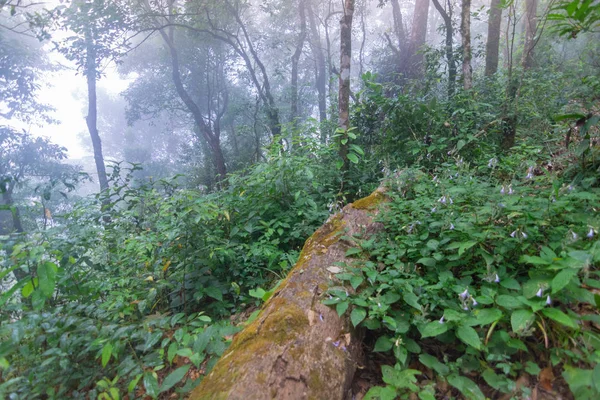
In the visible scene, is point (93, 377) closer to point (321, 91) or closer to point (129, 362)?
point (129, 362)

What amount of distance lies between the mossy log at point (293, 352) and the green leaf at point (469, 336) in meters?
0.58

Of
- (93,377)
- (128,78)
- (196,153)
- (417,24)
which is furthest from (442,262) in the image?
(128,78)

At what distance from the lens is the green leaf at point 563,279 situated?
1380 mm

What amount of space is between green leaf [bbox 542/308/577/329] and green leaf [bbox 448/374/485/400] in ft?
1.61

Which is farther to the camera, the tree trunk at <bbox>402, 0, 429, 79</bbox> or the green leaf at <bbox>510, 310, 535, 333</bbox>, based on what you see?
the tree trunk at <bbox>402, 0, 429, 79</bbox>

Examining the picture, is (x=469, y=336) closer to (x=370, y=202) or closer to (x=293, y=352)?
(x=293, y=352)

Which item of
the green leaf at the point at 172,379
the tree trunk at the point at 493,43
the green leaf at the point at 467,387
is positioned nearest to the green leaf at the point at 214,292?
the green leaf at the point at 172,379

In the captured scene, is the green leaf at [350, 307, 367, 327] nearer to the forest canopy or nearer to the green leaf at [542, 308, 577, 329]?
the forest canopy

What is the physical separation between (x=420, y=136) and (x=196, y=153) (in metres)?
13.5

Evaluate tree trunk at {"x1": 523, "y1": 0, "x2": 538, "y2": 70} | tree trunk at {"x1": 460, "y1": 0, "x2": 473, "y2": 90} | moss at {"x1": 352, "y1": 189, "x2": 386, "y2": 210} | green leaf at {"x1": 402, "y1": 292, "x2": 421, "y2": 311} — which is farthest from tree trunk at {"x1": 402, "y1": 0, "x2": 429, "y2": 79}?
green leaf at {"x1": 402, "y1": 292, "x2": 421, "y2": 311}

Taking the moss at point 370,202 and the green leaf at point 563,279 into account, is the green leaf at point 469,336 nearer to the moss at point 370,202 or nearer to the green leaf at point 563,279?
the green leaf at point 563,279

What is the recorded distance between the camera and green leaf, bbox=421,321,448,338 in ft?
5.11

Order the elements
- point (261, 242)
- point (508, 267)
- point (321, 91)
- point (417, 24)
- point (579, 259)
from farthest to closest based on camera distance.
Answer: point (321, 91)
point (417, 24)
point (261, 242)
point (508, 267)
point (579, 259)

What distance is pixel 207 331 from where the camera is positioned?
187 cm
